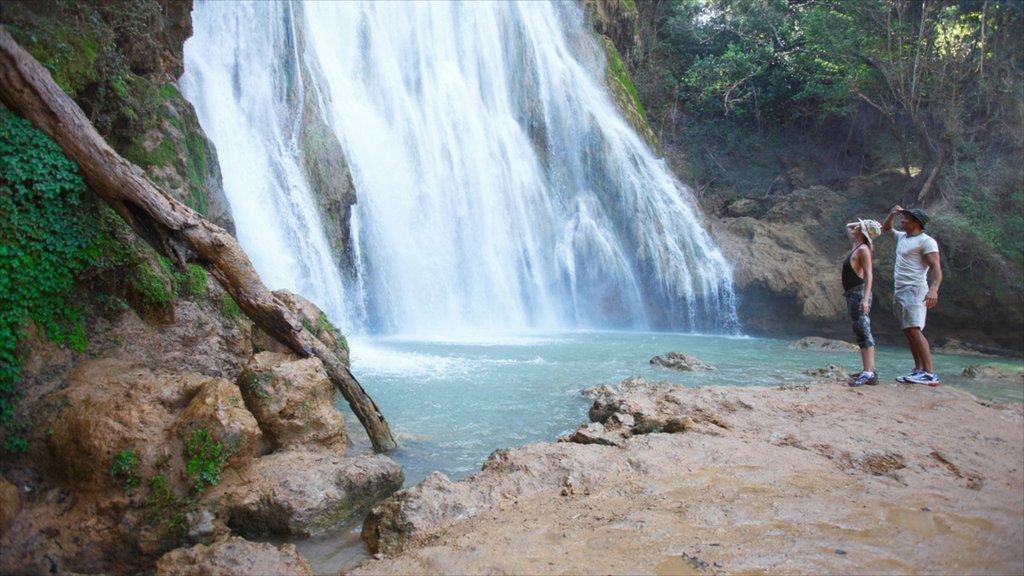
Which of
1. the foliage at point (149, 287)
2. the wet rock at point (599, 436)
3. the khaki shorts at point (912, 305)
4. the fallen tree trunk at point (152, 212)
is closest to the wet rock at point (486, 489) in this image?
the wet rock at point (599, 436)

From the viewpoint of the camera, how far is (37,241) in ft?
13.7

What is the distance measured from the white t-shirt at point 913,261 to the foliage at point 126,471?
22.2ft

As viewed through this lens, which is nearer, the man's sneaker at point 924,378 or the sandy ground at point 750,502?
the sandy ground at point 750,502

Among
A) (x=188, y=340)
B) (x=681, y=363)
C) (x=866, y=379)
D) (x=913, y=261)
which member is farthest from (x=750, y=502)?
(x=681, y=363)

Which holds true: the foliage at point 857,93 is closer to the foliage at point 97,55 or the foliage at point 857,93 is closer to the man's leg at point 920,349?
the man's leg at point 920,349

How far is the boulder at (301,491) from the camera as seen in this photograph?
3.59 metres

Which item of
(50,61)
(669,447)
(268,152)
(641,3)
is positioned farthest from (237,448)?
(641,3)

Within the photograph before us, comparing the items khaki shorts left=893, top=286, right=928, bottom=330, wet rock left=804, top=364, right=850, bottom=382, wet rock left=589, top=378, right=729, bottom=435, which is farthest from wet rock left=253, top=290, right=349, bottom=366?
wet rock left=804, top=364, right=850, bottom=382

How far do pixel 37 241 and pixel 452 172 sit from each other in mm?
12577

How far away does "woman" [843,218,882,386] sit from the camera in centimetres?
622

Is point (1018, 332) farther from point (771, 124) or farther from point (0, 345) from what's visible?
point (0, 345)

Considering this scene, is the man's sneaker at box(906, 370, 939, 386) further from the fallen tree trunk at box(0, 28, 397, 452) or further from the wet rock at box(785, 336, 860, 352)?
the wet rock at box(785, 336, 860, 352)

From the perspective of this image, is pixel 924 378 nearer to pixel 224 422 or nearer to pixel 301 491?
pixel 301 491

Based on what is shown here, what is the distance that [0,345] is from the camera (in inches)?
149
